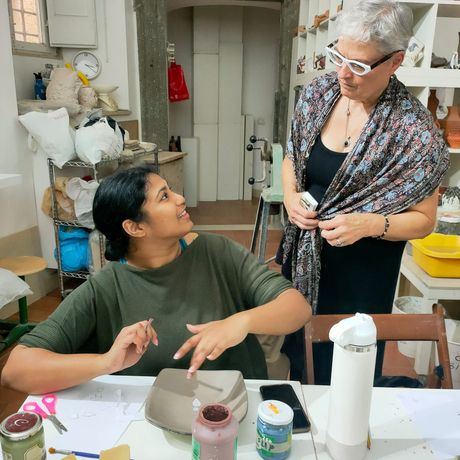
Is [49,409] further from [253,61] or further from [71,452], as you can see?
[253,61]

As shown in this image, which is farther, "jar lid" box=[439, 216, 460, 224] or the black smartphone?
"jar lid" box=[439, 216, 460, 224]

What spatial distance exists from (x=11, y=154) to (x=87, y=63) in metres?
1.59

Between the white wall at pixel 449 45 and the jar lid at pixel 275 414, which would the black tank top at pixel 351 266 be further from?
the white wall at pixel 449 45

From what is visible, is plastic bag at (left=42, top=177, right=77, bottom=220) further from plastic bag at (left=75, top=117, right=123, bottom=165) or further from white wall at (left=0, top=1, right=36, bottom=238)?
plastic bag at (left=75, top=117, right=123, bottom=165)

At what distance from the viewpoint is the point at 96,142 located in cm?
306

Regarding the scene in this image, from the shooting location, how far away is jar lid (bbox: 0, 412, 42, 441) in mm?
768

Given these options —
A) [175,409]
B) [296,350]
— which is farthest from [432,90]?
[175,409]

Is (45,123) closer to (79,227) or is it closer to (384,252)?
(79,227)

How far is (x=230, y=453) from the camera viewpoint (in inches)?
31.6

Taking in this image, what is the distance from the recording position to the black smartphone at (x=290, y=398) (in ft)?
3.31

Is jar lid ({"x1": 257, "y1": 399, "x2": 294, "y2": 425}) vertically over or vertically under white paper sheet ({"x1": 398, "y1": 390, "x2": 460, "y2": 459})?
over

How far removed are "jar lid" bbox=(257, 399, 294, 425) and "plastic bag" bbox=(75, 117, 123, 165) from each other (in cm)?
248

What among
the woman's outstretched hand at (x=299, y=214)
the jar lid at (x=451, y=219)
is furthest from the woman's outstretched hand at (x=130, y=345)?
the jar lid at (x=451, y=219)

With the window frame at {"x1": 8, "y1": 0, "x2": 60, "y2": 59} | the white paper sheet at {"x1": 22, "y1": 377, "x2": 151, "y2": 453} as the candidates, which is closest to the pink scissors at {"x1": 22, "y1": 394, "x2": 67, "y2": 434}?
the white paper sheet at {"x1": 22, "y1": 377, "x2": 151, "y2": 453}
